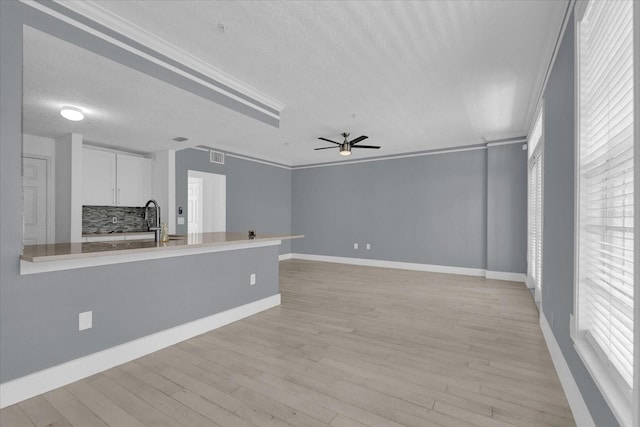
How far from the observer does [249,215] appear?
7426 mm

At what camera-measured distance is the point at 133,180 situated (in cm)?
527

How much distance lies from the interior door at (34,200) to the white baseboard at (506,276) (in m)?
7.39

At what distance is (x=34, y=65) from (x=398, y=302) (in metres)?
4.52

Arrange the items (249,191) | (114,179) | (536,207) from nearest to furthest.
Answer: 1. (536,207)
2. (114,179)
3. (249,191)

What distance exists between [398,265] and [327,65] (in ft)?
16.9

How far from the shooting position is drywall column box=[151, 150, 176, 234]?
532 centimetres

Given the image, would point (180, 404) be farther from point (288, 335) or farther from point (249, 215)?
point (249, 215)

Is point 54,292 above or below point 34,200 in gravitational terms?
below

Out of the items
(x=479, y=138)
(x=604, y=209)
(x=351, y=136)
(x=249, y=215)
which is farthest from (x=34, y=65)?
(x=479, y=138)

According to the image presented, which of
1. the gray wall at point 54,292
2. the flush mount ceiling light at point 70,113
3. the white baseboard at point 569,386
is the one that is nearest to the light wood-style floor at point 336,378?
the white baseboard at point 569,386

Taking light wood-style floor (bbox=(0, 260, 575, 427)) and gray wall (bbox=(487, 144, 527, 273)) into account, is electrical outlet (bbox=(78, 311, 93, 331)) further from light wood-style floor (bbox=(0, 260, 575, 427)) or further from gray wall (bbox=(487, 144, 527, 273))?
gray wall (bbox=(487, 144, 527, 273))

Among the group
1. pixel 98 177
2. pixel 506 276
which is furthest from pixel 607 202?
pixel 98 177

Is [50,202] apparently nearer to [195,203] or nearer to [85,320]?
[195,203]

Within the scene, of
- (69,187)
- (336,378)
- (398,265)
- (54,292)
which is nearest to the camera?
(54,292)
